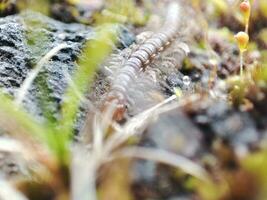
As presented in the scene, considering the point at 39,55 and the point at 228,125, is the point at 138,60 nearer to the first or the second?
the point at 39,55

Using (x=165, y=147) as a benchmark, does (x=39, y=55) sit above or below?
above

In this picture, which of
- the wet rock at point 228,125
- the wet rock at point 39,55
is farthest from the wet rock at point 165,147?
the wet rock at point 39,55

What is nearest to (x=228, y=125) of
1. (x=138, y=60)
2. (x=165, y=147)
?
(x=165, y=147)

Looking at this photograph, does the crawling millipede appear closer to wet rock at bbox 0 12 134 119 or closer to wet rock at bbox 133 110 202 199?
wet rock at bbox 0 12 134 119

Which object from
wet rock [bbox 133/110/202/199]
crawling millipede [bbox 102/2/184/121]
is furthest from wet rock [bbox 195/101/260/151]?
crawling millipede [bbox 102/2/184/121]

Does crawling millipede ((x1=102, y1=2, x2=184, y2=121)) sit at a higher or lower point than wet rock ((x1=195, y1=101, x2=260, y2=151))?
higher

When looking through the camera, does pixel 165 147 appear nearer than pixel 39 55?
Yes

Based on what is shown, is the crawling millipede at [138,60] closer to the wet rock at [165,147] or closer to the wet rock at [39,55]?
the wet rock at [39,55]

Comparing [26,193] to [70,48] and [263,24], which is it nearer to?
[70,48]
